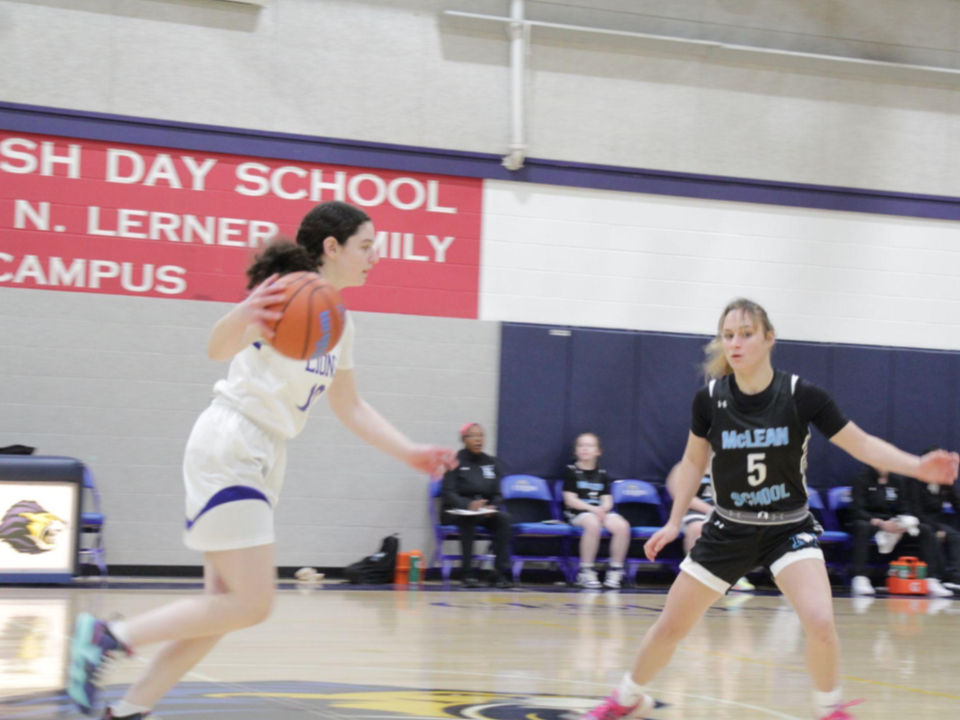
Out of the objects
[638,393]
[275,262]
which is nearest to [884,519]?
[638,393]

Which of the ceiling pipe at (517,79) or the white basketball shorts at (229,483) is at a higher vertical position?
the ceiling pipe at (517,79)

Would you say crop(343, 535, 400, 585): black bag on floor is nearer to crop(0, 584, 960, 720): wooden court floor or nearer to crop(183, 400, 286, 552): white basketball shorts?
crop(0, 584, 960, 720): wooden court floor

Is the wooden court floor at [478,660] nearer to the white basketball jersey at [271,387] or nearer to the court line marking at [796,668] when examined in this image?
the court line marking at [796,668]

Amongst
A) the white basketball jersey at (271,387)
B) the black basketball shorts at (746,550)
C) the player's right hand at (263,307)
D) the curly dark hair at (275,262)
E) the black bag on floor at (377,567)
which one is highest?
the curly dark hair at (275,262)

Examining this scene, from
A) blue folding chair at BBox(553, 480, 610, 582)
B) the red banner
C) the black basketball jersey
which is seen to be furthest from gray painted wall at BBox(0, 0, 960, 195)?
the black basketball jersey

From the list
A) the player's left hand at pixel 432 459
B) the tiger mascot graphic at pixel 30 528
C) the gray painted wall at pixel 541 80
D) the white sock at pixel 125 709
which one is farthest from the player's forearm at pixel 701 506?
the white sock at pixel 125 709

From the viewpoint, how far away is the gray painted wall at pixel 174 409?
29.3 feet

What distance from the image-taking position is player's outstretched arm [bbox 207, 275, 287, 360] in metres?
2.61

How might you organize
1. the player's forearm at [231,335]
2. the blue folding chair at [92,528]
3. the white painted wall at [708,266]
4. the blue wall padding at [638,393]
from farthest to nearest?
the white painted wall at [708,266] < the blue wall padding at [638,393] < the blue folding chair at [92,528] < the player's forearm at [231,335]

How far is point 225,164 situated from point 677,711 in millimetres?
7097

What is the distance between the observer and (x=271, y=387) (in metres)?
2.80

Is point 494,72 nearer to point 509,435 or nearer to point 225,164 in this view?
point 225,164

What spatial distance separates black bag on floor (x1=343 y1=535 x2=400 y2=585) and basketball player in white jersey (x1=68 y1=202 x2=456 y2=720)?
6.43 m

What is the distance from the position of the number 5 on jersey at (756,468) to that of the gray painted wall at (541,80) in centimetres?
705
